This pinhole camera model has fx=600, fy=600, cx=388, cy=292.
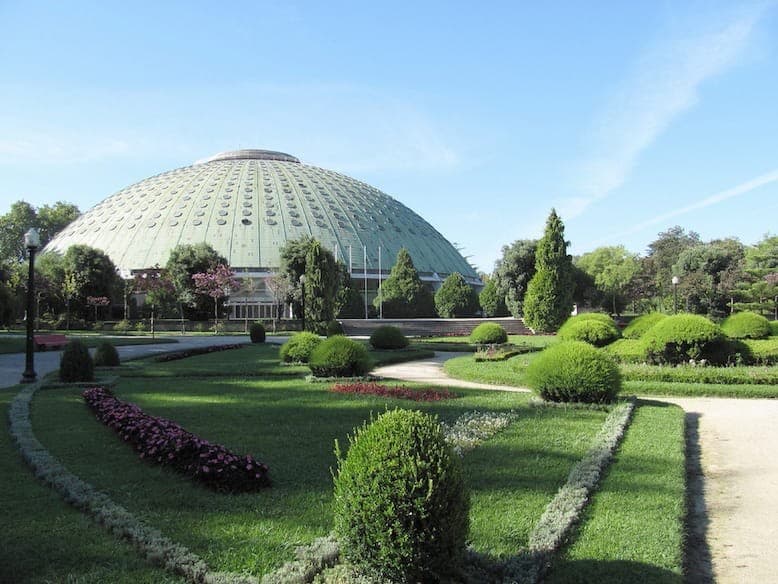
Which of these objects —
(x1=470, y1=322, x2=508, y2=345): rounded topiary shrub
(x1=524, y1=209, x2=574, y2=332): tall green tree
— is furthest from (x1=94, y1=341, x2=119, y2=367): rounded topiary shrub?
(x1=524, y1=209, x2=574, y2=332): tall green tree

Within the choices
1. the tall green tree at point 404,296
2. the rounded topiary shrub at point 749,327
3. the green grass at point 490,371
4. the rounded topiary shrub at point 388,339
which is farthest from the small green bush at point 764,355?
the tall green tree at point 404,296

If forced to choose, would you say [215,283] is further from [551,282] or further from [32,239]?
[32,239]

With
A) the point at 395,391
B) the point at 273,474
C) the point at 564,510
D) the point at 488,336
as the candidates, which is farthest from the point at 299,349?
the point at 564,510

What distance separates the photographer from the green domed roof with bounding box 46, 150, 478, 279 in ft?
209

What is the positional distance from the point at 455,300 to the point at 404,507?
50.1 meters

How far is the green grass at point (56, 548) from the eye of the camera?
148 inches

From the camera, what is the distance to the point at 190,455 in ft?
20.2

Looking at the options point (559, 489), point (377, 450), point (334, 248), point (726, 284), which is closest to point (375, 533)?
point (377, 450)

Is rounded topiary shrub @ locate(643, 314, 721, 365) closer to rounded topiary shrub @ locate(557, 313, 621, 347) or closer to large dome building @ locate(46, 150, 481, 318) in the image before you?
rounded topiary shrub @ locate(557, 313, 621, 347)

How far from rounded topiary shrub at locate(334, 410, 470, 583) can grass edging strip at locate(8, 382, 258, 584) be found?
742mm

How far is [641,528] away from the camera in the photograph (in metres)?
4.57

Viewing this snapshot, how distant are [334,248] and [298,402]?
54046mm

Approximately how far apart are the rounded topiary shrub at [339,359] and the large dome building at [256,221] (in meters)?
45.6

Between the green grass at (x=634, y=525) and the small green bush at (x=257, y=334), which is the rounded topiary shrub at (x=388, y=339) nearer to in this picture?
the small green bush at (x=257, y=334)
